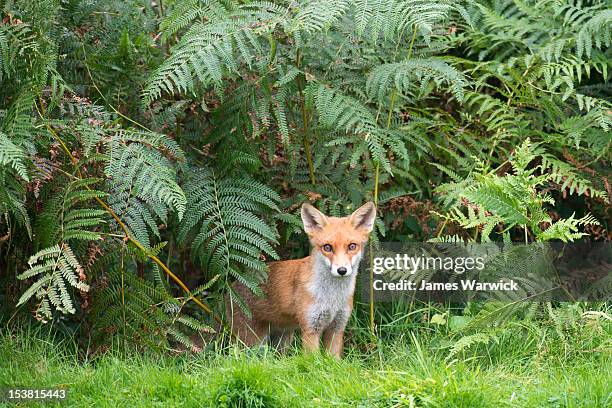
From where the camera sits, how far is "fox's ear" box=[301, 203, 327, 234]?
234 inches

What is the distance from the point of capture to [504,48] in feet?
23.6

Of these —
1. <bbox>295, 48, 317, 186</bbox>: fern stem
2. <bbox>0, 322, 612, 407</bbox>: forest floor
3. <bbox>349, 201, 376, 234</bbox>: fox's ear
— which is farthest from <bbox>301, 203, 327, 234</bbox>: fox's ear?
<bbox>0, 322, 612, 407</bbox>: forest floor

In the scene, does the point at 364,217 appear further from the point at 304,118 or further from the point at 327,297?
the point at 304,118

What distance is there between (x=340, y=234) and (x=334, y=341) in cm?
72

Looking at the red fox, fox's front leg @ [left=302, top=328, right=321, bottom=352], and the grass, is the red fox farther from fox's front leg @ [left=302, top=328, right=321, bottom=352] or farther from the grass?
the grass

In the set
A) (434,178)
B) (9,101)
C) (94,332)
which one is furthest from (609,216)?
(9,101)

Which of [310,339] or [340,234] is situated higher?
[340,234]

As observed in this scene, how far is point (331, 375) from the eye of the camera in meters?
5.10

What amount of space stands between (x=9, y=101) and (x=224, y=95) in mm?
1421

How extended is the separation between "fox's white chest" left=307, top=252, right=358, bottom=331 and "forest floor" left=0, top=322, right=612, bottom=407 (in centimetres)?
27

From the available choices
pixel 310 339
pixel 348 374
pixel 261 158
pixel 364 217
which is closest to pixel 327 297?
pixel 310 339

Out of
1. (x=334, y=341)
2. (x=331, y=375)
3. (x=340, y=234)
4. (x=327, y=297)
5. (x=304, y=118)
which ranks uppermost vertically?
(x=304, y=118)

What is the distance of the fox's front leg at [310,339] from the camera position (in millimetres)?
5902

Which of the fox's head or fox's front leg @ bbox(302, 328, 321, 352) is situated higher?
the fox's head
